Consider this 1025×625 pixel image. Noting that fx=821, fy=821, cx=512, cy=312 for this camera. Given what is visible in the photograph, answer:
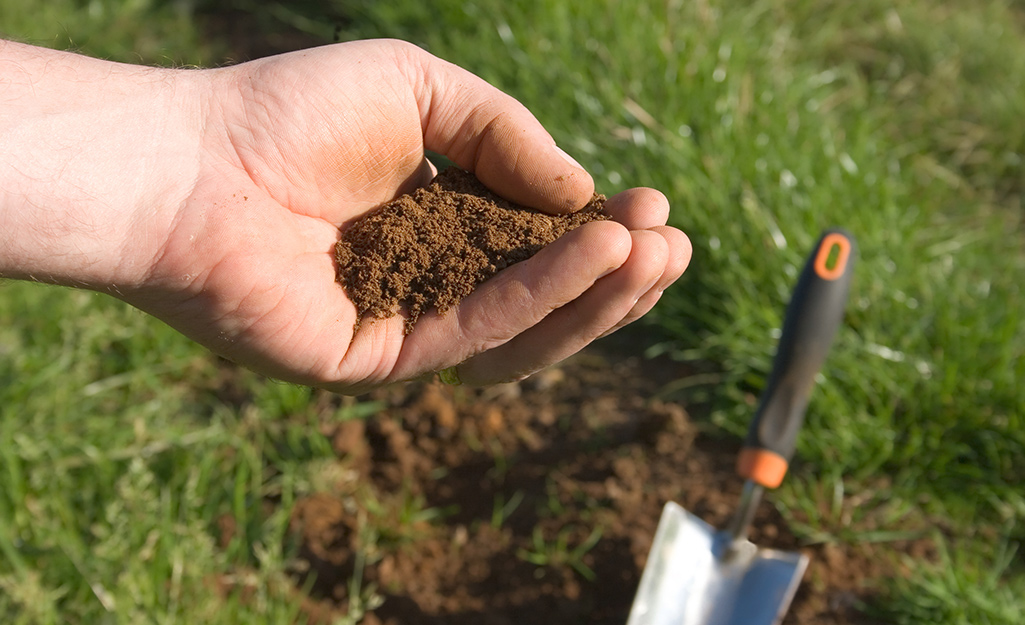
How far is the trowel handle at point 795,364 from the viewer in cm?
211

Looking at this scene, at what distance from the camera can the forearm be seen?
160 cm

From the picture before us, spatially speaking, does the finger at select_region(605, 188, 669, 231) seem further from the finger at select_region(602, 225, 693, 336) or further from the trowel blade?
the trowel blade

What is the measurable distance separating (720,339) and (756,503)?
58 cm

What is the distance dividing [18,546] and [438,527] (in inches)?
44.7

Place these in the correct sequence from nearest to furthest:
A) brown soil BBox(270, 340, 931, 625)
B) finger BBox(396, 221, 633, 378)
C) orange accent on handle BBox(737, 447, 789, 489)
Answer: finger BBox(396, 221, 633, 378) → orange accent on handle BBox(737, 447, 789, 489) → brown soil BBox(270, 340, 931, 625)

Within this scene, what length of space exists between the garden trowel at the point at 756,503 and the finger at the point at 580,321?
0.64 m

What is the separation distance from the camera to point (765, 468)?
211cm

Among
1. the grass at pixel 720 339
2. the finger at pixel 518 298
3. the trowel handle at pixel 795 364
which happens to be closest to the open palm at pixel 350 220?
the finger at pixel 518 298

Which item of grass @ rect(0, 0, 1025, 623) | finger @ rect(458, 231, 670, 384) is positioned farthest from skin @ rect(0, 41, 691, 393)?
grass @ rect(0, 0, 1025, 623)

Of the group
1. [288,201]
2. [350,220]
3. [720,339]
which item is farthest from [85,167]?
[720,339]

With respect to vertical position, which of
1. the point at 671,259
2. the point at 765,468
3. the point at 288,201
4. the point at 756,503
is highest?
the point at 671,259

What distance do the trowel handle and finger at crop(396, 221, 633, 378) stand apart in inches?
27.2

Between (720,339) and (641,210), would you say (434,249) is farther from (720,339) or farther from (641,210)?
(720,339)

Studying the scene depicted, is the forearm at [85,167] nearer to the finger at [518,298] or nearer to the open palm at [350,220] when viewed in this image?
the open palm at [350,220]
